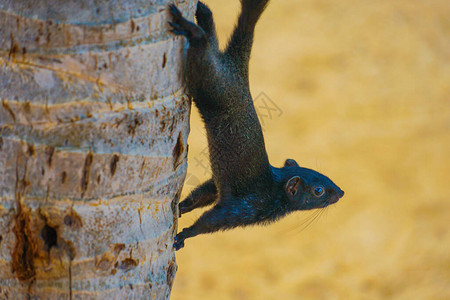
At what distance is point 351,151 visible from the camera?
25.0 ft

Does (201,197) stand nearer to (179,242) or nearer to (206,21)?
(179,242)

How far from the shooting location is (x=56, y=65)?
1878 mm

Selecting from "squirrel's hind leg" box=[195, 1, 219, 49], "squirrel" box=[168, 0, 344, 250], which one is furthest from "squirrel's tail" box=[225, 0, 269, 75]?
"squirrel's hind leg" box=[195, 1, 219, 49]

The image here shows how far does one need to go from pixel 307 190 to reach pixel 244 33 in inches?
43.6

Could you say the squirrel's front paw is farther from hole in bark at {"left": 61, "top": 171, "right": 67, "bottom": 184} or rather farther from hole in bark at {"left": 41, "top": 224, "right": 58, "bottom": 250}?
hole in bark at {"left": 61, "top": 171, "right": 67, "bottom": 184}

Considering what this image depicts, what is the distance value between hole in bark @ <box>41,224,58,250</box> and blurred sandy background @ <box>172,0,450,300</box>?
12.7 ft

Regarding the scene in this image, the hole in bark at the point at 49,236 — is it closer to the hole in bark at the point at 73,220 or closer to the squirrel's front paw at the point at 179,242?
the hole in bark at the point at 73,220

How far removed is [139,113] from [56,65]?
13.5 inches

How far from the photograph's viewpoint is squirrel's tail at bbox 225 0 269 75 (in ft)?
9.76

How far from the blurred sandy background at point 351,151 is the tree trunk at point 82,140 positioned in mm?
3664

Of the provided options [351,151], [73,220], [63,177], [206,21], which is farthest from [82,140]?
[351,151]

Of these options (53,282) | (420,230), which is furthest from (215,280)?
(53,282)

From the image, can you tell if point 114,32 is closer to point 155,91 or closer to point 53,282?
point 155,91

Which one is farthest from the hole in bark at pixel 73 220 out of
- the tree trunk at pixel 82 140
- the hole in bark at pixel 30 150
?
the hole in bark at pixel 30 150
